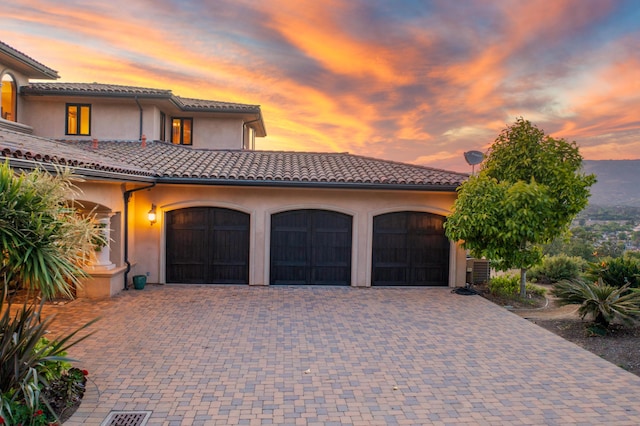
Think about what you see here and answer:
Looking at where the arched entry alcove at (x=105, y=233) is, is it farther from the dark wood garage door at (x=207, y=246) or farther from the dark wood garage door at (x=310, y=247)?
the dark wood garage door at (x=310, y=247)

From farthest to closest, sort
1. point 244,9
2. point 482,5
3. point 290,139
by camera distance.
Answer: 1. point 290,139
2. point 244,9
3. point 482,5

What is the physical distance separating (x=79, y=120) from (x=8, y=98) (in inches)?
99.9

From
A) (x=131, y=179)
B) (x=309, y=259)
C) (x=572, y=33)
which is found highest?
(x=572, y=33)

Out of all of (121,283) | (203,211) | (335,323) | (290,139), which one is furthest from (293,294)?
(290,139)

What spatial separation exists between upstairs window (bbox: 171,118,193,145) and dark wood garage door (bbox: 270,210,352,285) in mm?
8792

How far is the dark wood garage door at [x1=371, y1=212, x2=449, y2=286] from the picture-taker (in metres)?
13.0

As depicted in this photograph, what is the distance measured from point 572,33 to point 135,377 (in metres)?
17.5

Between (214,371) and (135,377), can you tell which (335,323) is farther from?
(135,377)

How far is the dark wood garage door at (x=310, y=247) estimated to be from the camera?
12.9m

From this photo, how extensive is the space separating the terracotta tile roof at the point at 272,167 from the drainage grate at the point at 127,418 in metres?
7.72

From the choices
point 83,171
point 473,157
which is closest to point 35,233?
point 83,171

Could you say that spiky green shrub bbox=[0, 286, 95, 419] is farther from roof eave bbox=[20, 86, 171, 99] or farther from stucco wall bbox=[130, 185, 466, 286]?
roof eave bbox=[20, 86, 171, 99]

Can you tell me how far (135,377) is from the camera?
605 centimetres

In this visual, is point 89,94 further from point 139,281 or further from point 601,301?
point 601,301
